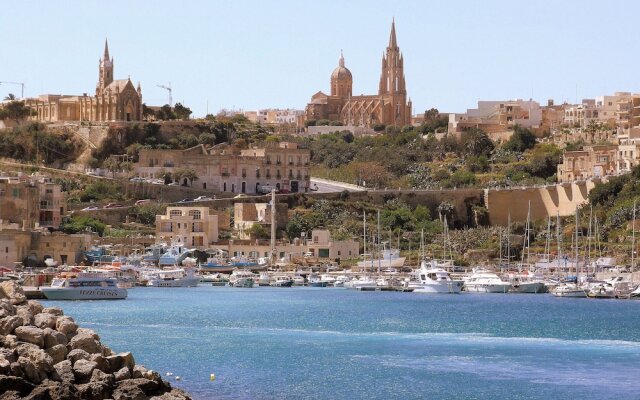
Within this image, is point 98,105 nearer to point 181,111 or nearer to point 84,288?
point 181,111

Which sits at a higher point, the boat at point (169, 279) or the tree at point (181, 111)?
the tree at point (181, 111)

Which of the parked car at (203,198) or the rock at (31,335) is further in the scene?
the parked car at (203,198)

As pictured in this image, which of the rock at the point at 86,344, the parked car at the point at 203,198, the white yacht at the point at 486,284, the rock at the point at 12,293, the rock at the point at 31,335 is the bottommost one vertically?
the rock at the point at 86,344

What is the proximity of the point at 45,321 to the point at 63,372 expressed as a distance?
3.16 metres

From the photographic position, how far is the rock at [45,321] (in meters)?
32.8

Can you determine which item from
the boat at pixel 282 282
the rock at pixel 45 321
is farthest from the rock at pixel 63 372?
the boat at pixel 282 282

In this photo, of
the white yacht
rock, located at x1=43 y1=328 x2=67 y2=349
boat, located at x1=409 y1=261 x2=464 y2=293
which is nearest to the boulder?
rock, located at x1=43 y1=328 x2=67 y2=349

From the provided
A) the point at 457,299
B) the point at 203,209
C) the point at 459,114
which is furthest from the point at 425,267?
the point at 459,114

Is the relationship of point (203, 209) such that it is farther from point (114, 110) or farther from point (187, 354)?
point (187, 354)

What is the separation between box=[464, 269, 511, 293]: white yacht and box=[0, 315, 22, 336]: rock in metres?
45.6

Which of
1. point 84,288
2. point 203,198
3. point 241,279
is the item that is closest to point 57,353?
point 84,288

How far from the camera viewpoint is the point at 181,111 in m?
115

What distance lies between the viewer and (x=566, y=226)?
9050 cm

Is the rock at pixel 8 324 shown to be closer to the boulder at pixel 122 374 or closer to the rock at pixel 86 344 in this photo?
the rock at pixel 86 344
